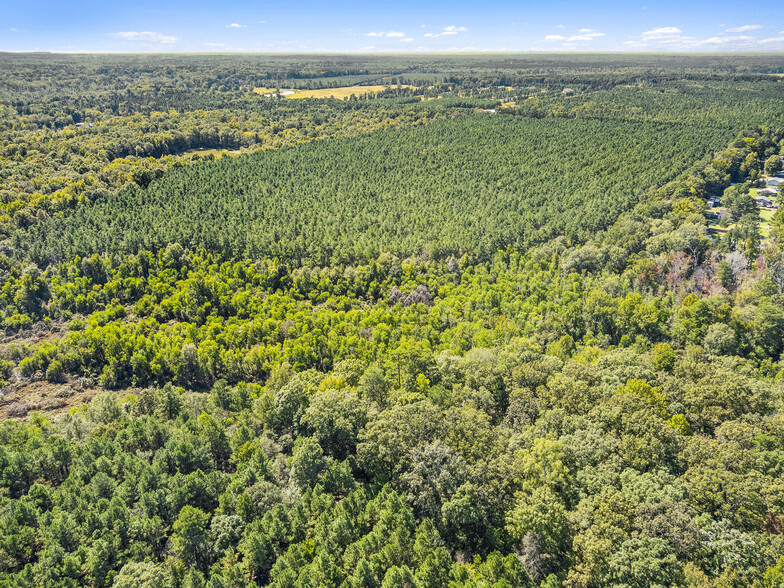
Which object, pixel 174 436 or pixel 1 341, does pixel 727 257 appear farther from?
pixel 1 341

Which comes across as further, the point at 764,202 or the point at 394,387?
the point at 764,202

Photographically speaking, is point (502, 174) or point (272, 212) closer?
point (272, 212)

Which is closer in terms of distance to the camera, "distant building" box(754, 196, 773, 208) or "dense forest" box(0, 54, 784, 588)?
"dense forest" box(0, 54, 784, 588)

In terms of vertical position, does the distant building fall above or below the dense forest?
above

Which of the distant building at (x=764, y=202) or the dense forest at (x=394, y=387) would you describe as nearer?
the dense forest at (x=394, y=387)

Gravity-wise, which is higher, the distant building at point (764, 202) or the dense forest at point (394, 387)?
the distant building at point (764, 202)

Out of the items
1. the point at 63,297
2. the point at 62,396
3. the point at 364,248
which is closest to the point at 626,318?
the point at 364,248

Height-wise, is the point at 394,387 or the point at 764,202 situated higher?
the point at 764,202

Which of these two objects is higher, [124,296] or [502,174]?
[502,174]
